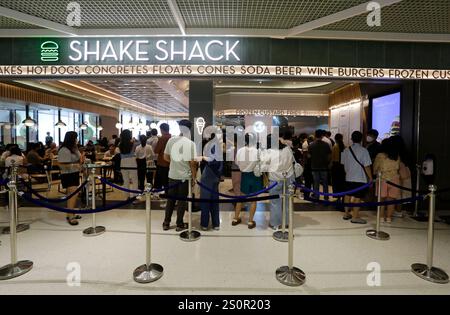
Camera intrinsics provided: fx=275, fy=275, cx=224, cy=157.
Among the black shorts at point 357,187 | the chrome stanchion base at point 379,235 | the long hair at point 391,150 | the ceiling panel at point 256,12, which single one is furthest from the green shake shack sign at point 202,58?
the chrome stanchion base at point 379,235

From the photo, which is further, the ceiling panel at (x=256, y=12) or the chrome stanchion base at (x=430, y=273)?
the ceiling panel at (x=256, y=12)

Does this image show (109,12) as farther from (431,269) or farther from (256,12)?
(431,269)

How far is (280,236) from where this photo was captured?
3969 mm

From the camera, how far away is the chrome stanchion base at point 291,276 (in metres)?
2.75

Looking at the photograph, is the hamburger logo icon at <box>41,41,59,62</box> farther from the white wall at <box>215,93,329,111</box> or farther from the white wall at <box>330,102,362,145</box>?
the white wall at <box>215,93,329,111</box>

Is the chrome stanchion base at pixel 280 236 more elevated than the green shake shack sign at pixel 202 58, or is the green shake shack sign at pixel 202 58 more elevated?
the green shake shack sign at pixel 202 58

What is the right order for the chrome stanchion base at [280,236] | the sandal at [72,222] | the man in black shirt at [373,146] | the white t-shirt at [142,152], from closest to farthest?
the chrome stanchion base at [280,236]
the sandal at [72,222]
the man in black shirt at [373,146]
the white t-shirt at [142,152]

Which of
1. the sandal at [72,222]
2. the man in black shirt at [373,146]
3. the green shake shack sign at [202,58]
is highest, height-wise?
the green shake shack sign at [202,58]

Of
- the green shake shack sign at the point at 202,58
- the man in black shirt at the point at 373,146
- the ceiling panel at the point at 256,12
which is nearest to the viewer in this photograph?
the ceiling panel at the point at 256,12

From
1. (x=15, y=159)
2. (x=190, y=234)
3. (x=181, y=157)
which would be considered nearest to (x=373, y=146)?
(x=181, y=157)

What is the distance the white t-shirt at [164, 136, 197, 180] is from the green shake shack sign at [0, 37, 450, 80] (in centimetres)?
138

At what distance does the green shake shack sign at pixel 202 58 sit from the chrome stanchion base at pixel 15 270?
3.12 meters

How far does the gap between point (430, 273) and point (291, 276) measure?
1.51 meters

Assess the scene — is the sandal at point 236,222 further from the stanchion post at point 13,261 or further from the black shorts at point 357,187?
the stanchion post at point 13,261
